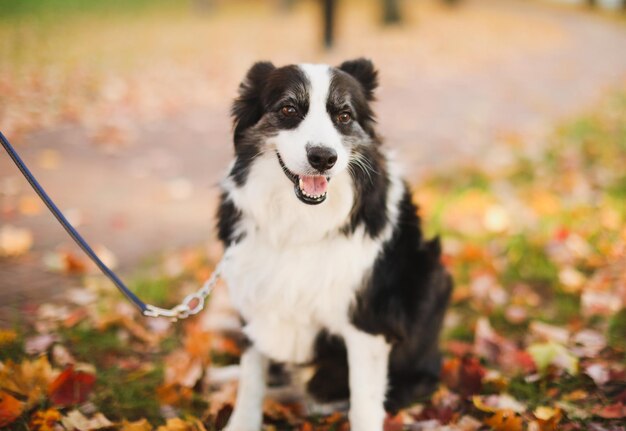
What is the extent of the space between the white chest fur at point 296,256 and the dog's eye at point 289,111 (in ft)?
0.66

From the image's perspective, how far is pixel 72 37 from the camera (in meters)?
12.3

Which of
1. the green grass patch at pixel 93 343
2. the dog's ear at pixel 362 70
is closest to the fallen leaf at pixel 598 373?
the dog's ear at pixel 362 70

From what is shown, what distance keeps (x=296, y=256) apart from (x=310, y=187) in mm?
330

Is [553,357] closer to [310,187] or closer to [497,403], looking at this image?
[497,403]

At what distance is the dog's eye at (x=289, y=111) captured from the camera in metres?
2.36

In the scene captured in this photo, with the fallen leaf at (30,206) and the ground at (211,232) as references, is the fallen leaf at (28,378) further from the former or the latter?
the fallen leaf at (30,206)

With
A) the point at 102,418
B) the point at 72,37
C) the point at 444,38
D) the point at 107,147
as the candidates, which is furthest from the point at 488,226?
the point at 444,38

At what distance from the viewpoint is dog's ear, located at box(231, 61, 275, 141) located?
8.23 ft

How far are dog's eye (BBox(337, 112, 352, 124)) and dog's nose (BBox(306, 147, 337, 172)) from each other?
0.27 meters

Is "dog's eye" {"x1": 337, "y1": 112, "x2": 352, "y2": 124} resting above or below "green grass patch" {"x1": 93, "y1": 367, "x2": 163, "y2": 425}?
above

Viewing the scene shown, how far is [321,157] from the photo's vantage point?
7.13 feet

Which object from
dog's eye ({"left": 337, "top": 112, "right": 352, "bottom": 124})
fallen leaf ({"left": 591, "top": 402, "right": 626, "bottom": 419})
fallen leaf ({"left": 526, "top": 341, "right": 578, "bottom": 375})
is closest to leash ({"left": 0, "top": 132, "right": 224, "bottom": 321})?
dog's eye ({"left": 337, "top": 112, "right": 352, "bottom": 124})

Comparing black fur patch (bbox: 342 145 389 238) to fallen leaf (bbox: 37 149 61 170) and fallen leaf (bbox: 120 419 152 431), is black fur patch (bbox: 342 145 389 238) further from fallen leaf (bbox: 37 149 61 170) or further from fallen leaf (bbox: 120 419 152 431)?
fallen leaf (bbox: 37 149 61 170)

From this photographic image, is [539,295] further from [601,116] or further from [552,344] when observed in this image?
[601,116]
